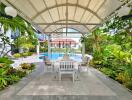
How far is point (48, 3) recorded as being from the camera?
14.2 m

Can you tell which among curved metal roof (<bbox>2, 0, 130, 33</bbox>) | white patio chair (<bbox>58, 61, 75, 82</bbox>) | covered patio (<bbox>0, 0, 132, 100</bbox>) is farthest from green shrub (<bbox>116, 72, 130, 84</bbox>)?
curved metal roof (<bbox>2, 0, 130, 33</bbox>)

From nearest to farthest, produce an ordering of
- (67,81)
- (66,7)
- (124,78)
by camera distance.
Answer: (124,78), (67,81), (66,7)

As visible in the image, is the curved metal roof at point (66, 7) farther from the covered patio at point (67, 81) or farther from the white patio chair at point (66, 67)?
the white patio chair at point (66, 67)

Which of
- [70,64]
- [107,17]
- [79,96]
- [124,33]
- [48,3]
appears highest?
[48,3]

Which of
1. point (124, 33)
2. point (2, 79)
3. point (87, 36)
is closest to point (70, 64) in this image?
point (124, 33)

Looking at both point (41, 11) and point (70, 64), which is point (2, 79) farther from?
point (41, 11)

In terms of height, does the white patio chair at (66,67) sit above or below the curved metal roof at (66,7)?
below

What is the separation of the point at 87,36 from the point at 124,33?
38.1 feet

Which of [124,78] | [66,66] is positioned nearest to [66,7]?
[66,66]

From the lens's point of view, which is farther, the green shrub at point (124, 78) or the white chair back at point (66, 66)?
the white chair back at point (66, 66)

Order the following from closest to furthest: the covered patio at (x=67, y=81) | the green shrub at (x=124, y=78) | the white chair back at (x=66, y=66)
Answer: the covered patio at (x=67, y=81), the green shrub at (x=124, y=78), the white chair back at (x=66, y=66)

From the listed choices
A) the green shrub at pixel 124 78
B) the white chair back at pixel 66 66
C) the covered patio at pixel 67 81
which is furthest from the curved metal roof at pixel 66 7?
the white chair back at pixel 66 66

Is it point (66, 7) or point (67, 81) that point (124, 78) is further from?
point (66, 7)

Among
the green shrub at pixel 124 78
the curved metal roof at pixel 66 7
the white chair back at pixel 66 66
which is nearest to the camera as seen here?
the green shrub at pixel 124 78
